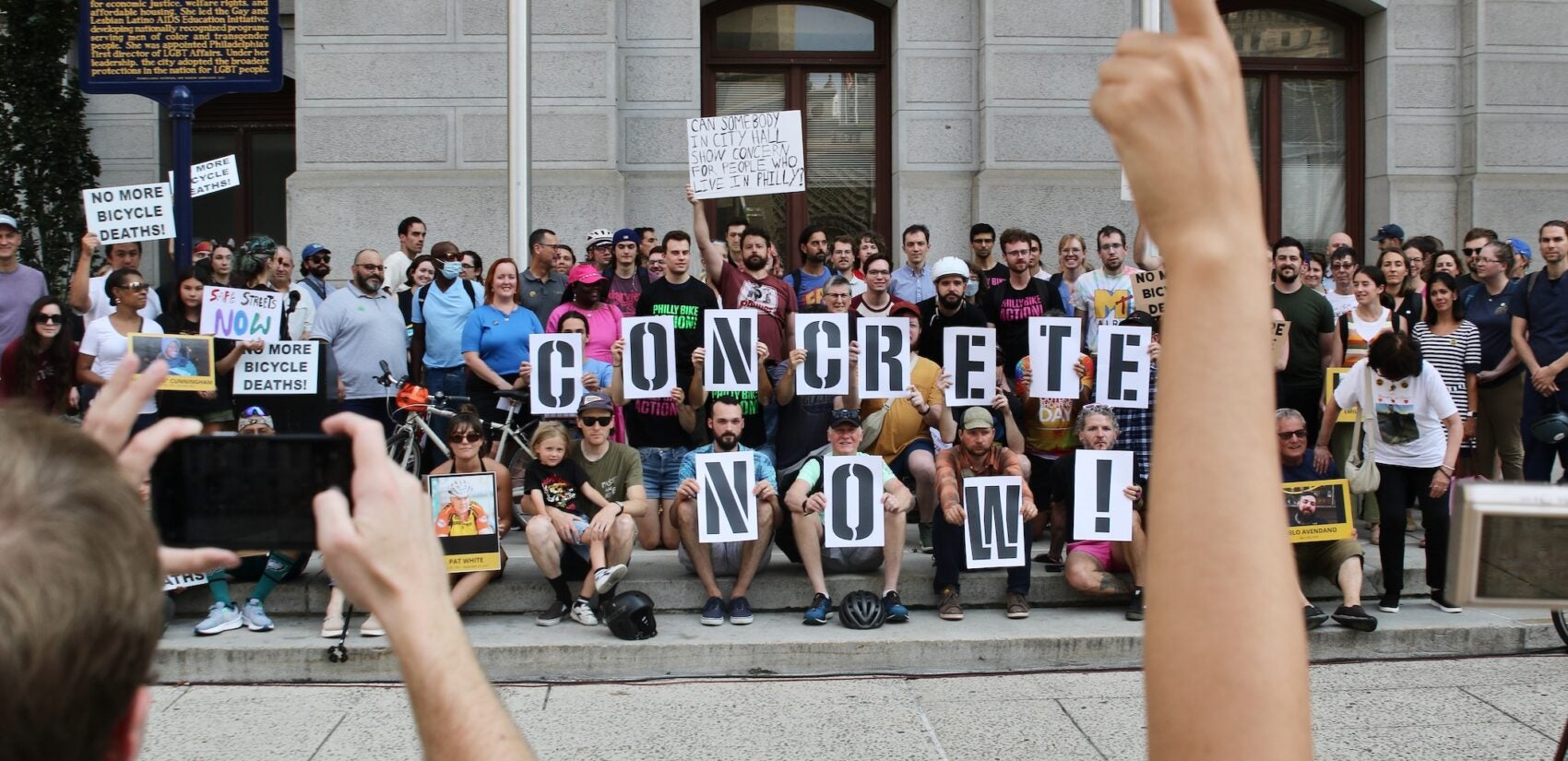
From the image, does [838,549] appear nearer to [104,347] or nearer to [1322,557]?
[1322,557]

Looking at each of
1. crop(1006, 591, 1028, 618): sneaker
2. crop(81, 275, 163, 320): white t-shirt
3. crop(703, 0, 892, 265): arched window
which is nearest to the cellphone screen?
crop(1006, 591, 1028, 618): sneaker

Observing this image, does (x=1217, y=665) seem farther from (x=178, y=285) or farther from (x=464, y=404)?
(x=178, y=285)

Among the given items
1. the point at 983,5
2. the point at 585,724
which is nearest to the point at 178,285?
the point at 585,724

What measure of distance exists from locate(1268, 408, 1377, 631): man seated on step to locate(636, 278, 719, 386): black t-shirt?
3.73 metres

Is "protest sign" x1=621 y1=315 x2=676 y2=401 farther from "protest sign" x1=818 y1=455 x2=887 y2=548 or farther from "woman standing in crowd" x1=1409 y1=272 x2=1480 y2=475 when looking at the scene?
"woman standing in crowd" x1=1409 y1=272 x2=1480 y2=475

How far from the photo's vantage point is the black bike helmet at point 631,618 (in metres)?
8.00

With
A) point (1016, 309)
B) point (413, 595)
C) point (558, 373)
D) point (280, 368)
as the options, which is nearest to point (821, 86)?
point (1016, 309)

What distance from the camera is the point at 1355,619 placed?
8.21m

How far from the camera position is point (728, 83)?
15.6 meters

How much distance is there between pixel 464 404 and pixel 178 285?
7.49 feet

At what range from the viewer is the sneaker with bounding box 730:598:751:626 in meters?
8.46

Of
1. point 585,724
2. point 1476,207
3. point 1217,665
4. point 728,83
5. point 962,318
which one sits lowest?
point 585,724

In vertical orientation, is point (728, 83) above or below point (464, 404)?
above

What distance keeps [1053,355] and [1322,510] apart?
1880mm
